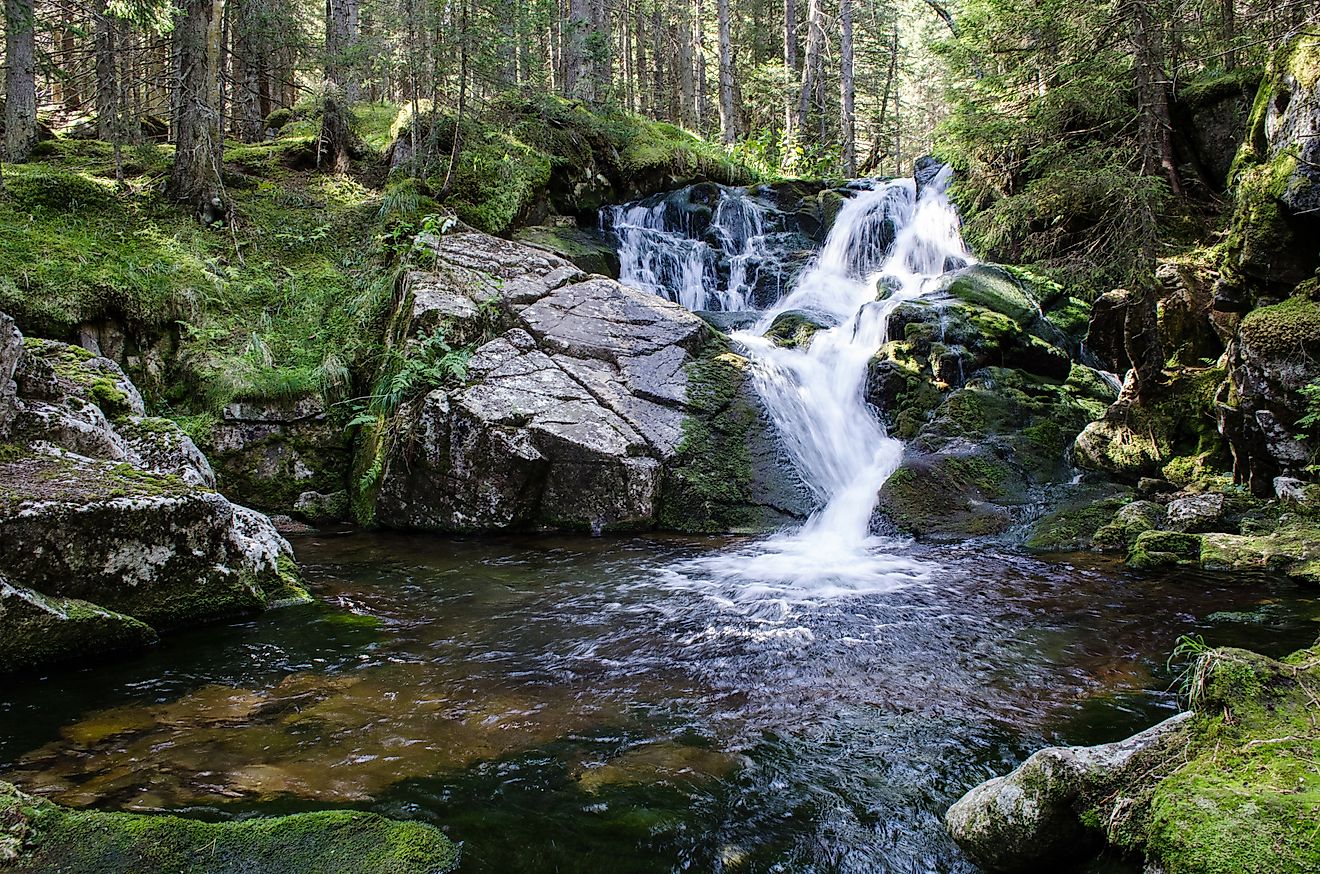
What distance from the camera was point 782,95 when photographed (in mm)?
27875

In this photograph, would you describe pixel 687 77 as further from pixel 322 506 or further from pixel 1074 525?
pixel 1074 525

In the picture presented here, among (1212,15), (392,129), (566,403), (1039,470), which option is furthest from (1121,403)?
(392,129)

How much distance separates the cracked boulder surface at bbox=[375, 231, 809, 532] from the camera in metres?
8.75

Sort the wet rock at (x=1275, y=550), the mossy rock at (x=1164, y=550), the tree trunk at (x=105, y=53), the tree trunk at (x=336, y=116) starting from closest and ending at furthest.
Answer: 1. the wet rock at (x=1275, y=550)
2. the mossy rock at (x=1164, y=550)
3. the tree trunk at (x=105, y=53)
4. the tree trunk at (x=336, y=116)

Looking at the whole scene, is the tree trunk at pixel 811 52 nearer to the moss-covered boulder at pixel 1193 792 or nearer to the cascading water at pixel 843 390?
the cascading water at pixel 843 390

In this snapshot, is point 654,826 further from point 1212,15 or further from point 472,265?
point 1212,15

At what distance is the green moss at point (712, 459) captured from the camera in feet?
29.5

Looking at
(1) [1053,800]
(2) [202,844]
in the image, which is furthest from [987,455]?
(2) [202,844]

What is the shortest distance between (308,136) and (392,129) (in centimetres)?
271

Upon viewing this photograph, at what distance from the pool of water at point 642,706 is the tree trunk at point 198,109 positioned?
839cm

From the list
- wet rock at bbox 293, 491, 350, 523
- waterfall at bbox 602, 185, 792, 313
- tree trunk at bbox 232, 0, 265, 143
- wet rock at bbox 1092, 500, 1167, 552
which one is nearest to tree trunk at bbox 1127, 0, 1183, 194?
wet rock at bbox 1092, 500, 1167, 552

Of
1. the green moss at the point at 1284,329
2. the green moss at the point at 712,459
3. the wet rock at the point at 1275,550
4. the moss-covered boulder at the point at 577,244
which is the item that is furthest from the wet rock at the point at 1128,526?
the moss-covered boulder at the point at 577,244

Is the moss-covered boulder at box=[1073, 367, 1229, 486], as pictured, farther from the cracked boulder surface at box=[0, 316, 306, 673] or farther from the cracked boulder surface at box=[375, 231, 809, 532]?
the cracked boulder surface at box=[0, 316, 306, 673]

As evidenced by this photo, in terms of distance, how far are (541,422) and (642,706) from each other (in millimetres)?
5117
